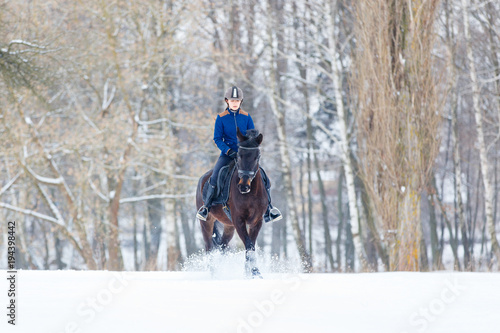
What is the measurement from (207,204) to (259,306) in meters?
3.90

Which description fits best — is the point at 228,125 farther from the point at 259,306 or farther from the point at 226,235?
the point at 259,306

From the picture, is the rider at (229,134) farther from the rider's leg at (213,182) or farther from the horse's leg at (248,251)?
the horse's leg at (248,251)

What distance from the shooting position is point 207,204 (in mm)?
8211

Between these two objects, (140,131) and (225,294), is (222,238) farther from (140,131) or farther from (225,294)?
(140,131)

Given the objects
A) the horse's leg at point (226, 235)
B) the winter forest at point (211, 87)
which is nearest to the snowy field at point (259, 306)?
the horse's leg at point (226, 235)

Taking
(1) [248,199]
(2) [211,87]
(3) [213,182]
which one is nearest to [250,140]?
(1) [248,199]

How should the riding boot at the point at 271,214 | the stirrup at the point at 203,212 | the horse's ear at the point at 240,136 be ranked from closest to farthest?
1. the horse's ear at the point at 240,136
2. the riding boot at the point at 271,214
3. the stirrup at the point at 203,212

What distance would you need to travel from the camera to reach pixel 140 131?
65.5 feet

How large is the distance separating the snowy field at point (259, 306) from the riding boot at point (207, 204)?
7.40 ft

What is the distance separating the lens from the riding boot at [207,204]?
320 inches

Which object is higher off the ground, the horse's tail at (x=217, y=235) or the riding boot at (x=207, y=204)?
the riding boot at (x=207, y=204)

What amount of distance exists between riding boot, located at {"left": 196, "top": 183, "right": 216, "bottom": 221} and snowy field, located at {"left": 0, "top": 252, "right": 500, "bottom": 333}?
2.25 metres

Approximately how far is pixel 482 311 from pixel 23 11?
628 inches

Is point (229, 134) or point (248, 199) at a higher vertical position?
point (229, 134)
